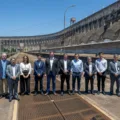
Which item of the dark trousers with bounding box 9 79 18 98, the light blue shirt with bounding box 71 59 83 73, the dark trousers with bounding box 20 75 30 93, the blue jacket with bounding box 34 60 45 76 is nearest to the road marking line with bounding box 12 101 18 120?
the dark trousers with bounding box 9 79 18 98

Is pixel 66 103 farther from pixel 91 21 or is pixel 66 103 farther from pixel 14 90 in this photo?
pixel 91 21

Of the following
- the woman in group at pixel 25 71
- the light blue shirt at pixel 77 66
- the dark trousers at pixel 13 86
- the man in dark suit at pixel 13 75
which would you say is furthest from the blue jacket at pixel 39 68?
the light blue shirt at pixel 77 66

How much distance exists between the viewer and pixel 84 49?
41531mm

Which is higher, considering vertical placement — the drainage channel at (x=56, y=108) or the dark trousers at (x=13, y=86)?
the dark trousers at (x=13, y=86)

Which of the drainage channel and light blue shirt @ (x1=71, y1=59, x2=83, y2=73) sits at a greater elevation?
light blue shirt @ (x1=71, y1=59, x2=83, y2=73)

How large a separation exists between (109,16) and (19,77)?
88.2 m

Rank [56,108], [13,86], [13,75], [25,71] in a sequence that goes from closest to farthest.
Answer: [56,108]
[13,75]
[13,86]
[25,71]

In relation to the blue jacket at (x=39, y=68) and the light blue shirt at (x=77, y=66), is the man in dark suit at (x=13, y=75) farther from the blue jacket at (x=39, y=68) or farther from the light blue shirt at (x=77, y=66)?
the light blue shirt at (x=77, y=66)

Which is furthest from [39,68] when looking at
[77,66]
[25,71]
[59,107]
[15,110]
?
[15,110]

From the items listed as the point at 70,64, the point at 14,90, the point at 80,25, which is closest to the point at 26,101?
the point at 14,90

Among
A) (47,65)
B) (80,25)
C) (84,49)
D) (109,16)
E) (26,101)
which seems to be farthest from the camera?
(80,25)

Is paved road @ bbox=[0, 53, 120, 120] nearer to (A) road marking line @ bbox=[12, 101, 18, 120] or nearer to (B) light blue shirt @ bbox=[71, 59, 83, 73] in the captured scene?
(A) road marking line @ bbox=[12, 101, 18, 120]

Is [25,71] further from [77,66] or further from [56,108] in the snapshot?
[56,108]

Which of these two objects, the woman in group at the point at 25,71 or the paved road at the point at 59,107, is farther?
the woman in group at the point at 25,71
